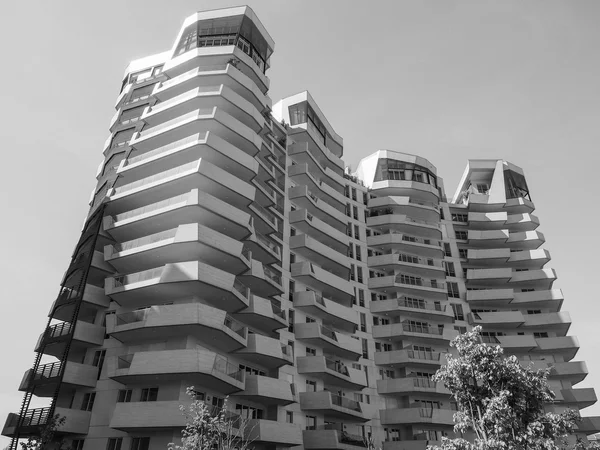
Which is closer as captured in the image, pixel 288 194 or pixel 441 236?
pixel 288 194

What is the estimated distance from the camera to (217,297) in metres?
40.9

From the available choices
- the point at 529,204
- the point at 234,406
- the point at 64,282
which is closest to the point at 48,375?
the point at 64,282

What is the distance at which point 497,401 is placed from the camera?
2333 cm

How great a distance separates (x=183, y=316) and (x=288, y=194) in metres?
27.4

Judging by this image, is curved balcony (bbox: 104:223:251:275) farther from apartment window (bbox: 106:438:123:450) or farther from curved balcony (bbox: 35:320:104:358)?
apartment window (bbox: 106:438:123:450)

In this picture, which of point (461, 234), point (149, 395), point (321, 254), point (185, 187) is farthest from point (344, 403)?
point (461, 234)

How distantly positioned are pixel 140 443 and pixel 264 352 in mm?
12082

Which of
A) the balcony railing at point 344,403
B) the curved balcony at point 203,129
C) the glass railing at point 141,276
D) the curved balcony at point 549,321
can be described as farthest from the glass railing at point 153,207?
the curved balcony at point 549,321

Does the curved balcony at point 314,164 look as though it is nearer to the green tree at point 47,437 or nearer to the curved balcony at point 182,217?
the curved balcony at point 182,217

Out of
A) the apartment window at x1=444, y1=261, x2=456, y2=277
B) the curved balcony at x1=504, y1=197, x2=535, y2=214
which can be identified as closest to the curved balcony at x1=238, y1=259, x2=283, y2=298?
the apartment window at x1=444, y1=261, x2=456, y2=277

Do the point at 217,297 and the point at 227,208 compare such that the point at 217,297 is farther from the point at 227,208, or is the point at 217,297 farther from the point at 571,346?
the point at 571,346

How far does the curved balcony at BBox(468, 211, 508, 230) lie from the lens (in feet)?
255

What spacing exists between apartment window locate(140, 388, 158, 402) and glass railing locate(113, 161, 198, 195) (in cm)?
1911

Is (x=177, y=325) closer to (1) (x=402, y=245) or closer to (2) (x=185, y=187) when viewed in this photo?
(2) (x=185, y=187)
